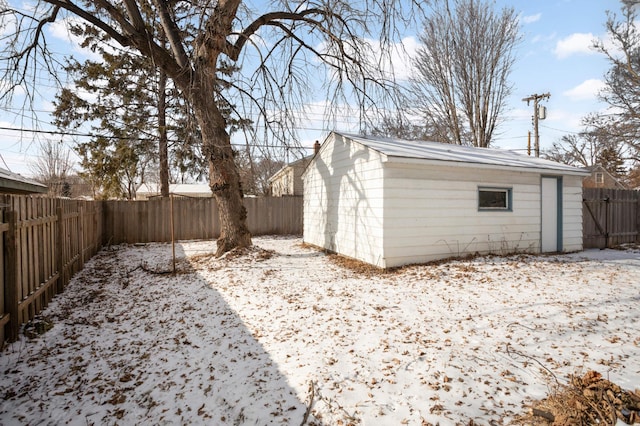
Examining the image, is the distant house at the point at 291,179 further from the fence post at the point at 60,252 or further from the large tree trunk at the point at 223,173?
the fence post at the point at 60,252

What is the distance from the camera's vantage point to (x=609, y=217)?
10773mm

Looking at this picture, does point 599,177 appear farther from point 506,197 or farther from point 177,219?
point 177,219

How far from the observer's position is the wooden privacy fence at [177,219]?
39.3ft

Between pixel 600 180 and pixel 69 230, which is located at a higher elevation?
pixel 600 180

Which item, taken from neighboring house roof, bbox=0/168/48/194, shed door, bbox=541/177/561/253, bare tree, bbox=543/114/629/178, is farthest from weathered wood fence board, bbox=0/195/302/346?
bare tree, bbox=543/114/629/178

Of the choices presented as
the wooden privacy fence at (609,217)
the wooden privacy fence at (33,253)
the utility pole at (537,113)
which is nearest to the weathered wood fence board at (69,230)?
the wooden privacy fence at (33,253)

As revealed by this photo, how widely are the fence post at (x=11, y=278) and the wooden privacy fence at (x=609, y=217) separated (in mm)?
13629

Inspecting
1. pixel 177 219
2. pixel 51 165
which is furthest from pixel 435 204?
pixel 51 165

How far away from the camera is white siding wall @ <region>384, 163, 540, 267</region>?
278 inches

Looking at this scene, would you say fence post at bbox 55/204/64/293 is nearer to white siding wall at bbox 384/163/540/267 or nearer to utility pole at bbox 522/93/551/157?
white siding wall at bbox 384/163/540/267

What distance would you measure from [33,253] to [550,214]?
37.6 feet

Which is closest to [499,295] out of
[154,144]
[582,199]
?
[582,199]

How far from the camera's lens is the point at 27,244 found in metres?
4.14

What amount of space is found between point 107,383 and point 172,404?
861 millimetres
